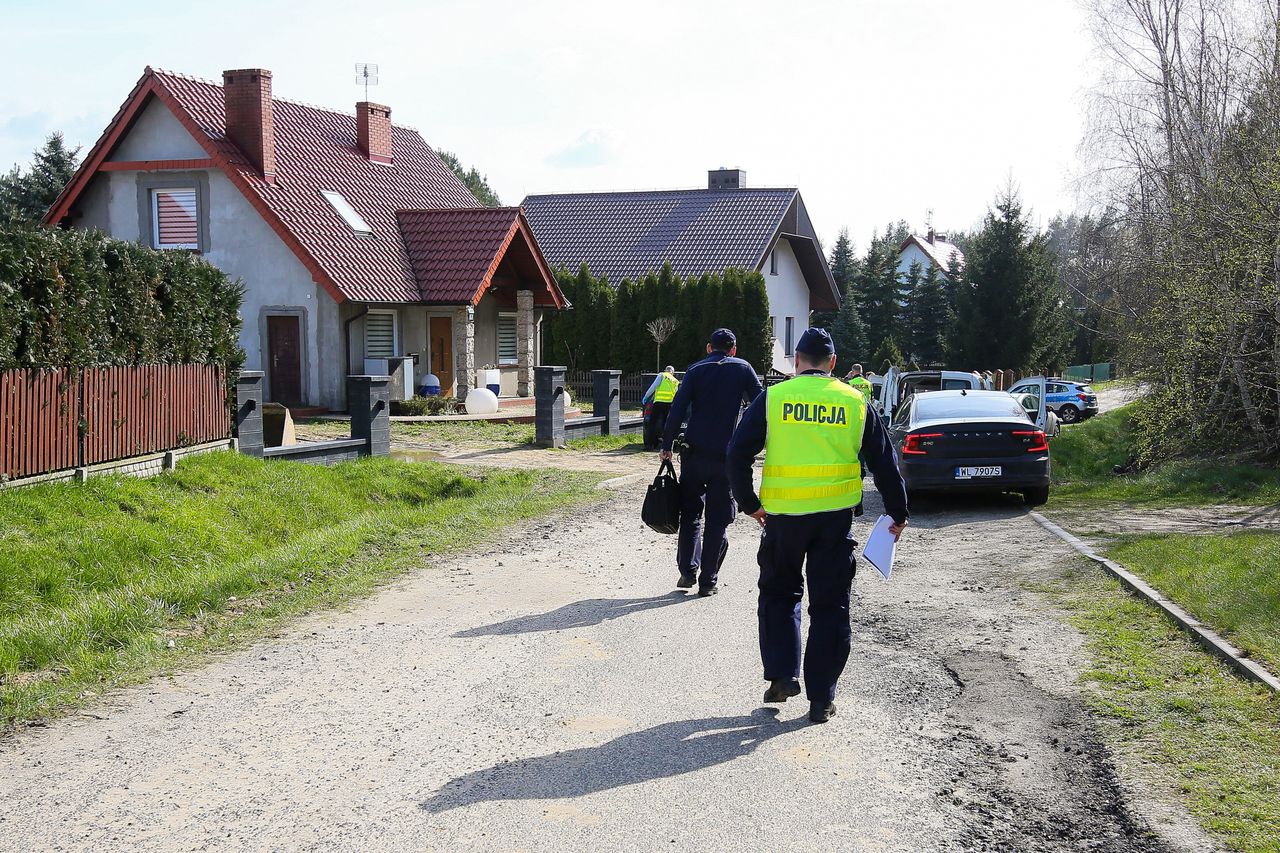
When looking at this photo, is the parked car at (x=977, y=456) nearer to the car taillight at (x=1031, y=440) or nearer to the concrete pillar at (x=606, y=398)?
the car taillight at (x=1031, y=440)

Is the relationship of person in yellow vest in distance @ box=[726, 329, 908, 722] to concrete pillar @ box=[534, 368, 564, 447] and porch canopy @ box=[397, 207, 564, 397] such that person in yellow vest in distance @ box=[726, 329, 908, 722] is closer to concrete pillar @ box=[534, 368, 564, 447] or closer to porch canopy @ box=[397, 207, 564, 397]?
concrete pillar @ box=[534, 368, 564, 447]

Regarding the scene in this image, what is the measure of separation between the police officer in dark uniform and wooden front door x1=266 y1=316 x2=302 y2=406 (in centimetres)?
1904

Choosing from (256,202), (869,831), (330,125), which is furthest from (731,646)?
(330,125)

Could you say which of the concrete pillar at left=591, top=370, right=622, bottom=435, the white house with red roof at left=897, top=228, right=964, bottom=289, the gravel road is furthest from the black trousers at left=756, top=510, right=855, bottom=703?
the white house with red roof at left=897, top=228, right=964, bottom=289

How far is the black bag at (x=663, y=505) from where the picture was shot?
28.8ft

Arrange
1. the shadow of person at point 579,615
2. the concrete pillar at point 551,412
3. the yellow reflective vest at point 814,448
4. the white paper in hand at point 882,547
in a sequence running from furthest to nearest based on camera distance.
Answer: the concrete pillar at point 551,412 → the shadow of person at point 579,615 → the white paper in hand at point 882,547 → the yellow reflective vest at point 814,448

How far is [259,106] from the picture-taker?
26375 millimetres

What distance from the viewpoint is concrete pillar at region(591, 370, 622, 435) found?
2316cm

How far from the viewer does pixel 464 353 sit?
→ 2781 centimetres

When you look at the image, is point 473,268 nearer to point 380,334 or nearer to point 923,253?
point 380,334

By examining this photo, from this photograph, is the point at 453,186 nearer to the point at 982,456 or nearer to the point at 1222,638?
the point at 982,456

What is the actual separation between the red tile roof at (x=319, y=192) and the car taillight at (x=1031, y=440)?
52.3 feet

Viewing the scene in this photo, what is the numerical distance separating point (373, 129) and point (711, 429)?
25624mm

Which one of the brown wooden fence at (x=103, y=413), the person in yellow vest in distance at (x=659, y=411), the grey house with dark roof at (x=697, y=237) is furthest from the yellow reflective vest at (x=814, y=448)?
the grey house with dark roof at (x=697, y=237)
